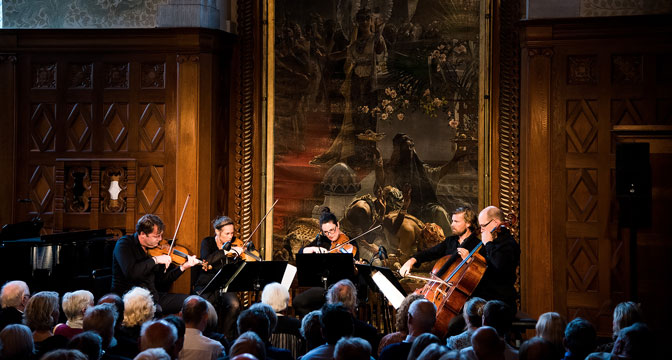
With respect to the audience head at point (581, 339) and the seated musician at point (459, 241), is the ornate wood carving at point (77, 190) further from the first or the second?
the audience head at point (581, 339)

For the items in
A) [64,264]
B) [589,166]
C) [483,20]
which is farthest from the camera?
[483,20]

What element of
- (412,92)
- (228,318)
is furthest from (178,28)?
(228,318)

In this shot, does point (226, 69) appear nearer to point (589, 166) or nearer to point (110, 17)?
point (110, 17)

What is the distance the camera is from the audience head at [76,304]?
15.0ft

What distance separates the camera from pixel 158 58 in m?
8.15

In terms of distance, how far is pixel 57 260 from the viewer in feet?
22.2

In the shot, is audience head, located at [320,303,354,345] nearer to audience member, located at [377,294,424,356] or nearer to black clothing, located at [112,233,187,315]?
audience member, located at [377,294,424,356]

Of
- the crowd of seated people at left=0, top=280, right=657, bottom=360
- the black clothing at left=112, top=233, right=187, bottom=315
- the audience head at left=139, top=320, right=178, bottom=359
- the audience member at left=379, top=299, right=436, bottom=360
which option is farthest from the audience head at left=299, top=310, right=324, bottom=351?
the black clothing at left=112, top=233, right=187, bottom=315

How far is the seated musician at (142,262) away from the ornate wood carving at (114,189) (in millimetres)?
1774

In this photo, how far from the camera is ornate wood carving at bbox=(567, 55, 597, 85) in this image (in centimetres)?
764

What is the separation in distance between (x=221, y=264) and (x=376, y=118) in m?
2.57

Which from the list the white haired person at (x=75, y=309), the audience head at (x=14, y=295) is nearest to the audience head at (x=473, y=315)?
the white haired person at (x=75, y=309)

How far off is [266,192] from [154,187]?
1.29 metres

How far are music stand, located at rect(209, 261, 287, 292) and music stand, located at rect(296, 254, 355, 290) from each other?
0.18 meters
